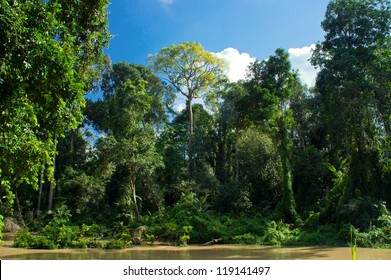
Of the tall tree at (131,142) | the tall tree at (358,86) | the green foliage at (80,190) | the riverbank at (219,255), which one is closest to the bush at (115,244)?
the riverbank at (219,255)

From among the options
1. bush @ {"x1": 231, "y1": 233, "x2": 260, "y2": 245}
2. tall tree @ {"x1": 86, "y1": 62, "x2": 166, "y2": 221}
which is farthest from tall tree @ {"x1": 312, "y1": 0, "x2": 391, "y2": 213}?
tall tree @ {"x1": 86, "y1": 62, "x2": 166, "y2": 221}

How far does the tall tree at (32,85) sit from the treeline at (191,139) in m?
0.02

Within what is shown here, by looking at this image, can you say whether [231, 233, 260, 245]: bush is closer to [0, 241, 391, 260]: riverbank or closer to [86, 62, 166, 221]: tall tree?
[0, 241, 391, 260]: riverbank

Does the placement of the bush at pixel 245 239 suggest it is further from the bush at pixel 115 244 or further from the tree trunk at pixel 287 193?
the bush at pixel 115 244

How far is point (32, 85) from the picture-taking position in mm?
6348

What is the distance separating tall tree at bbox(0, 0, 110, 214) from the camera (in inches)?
217

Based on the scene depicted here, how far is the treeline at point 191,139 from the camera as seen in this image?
20.9ft

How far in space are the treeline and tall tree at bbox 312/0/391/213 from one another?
0.17 ft

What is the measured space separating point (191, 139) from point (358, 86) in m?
13.1

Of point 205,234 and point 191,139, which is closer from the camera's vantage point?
point 205,234

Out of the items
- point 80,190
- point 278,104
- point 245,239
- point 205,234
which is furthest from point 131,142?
point 278,104

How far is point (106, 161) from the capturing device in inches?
712

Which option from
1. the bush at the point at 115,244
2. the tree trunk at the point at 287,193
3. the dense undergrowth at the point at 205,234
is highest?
the tree trunk at the point at 287,193

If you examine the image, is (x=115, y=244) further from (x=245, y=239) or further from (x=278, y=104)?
(x=278, y=104)
